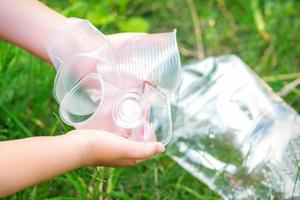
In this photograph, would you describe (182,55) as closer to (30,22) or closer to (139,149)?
(30,22)

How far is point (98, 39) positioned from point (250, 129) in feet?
1.81

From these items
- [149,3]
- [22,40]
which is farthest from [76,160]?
[149,3]

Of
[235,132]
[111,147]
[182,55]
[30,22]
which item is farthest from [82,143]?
[182,55]

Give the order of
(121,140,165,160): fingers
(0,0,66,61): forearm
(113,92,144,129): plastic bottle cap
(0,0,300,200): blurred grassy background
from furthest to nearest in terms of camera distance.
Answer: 1. (0,0,300,200): blurred grassy background
2. (0,0,66,61): forearm
3. (113,92,144,129): plastic bottle cap
4. (121,140,165,160): fingers

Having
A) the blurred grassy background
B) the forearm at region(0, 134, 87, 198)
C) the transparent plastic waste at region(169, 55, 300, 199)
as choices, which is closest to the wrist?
the forearm at region(0, 134, 87, 198)

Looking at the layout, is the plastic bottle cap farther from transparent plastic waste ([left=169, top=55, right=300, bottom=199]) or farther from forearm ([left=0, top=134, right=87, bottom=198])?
transparent plastic waste ([left=169, top=55, right=300, bottom=199])

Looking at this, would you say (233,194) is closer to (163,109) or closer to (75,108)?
(163,109)

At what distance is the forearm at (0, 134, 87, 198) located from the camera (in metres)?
0.96

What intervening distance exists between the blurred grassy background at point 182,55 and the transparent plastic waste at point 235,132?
62 mm

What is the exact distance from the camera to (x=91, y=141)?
0.97 metres

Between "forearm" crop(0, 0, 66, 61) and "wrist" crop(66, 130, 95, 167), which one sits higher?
"forearm" crop(0, 0, 66, 61)

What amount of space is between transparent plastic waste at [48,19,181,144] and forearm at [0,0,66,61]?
52mm

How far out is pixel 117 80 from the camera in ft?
3.69

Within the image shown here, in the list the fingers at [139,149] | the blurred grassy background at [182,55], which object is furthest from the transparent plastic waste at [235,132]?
the fingers at [139,149]
